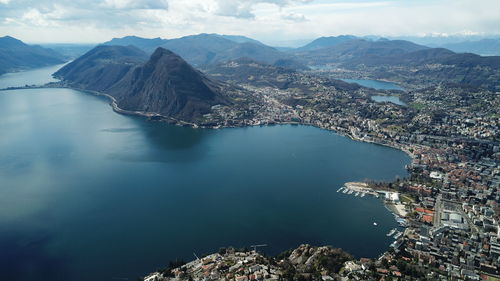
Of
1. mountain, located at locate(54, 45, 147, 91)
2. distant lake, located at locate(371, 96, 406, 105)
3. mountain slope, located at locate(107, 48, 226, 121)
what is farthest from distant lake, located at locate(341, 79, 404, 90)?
mountain, located at locate(54, 45, 147, 91)

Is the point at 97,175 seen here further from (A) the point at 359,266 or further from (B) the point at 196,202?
(A) the point at 359,266

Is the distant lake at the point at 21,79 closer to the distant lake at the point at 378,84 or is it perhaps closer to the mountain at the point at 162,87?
the mountain at the point at 162,87

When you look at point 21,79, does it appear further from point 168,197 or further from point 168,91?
point 168,197

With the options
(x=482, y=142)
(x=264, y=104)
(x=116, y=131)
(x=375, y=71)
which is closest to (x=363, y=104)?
(x=264, y=104)

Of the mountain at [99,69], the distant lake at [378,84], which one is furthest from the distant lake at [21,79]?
the distant lake at [378,84]

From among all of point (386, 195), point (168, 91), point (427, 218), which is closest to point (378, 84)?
point (168, 91)

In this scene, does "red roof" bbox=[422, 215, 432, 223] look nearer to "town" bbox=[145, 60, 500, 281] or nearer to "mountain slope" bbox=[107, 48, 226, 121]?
"town" bbox=[145, 60, 500, 281]

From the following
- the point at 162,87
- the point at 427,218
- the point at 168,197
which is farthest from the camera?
the point at 162,87
